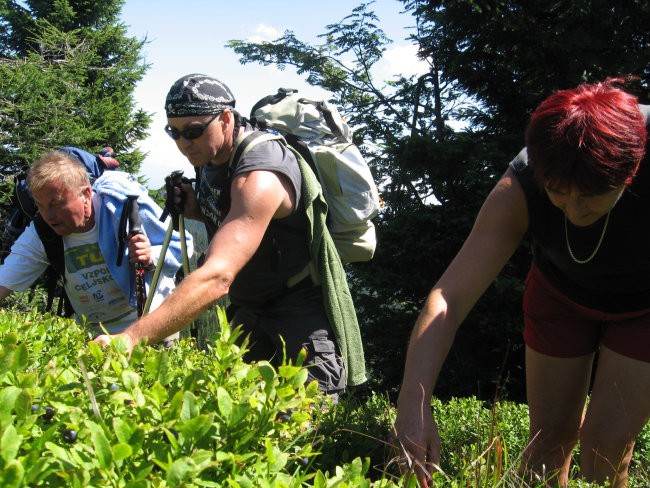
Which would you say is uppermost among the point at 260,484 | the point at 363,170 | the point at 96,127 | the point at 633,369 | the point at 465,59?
the point at 96,127

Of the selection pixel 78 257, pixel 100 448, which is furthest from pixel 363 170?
pixel 100 448

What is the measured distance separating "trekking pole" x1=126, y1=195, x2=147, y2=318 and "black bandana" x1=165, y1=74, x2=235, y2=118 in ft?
3.54

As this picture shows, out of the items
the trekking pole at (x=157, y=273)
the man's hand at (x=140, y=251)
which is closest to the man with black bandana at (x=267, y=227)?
the trekking pole at (x=157, y=273)

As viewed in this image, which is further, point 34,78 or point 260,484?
point 34,78

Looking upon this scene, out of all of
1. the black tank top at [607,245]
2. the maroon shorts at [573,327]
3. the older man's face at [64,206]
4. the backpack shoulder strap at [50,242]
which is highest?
the older man's face at [64,206]

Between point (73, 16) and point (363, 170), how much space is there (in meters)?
14.8

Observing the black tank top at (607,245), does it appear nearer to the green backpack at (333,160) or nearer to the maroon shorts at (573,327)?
the maroon shorts at (573,327)

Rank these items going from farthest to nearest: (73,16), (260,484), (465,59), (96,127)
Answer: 1. (73,16)
2. (96,127)
3. (465,59)
4. (260,484)

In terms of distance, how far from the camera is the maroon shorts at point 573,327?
7.88 feet

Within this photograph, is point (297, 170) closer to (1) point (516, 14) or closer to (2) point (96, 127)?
(1) point (516, 14)

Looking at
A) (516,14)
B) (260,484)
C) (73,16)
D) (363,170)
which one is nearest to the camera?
(260,484)

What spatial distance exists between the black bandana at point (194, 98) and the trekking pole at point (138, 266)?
1.08 meters

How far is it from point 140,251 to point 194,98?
1.19 m

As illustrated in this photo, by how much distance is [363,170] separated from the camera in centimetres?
326
